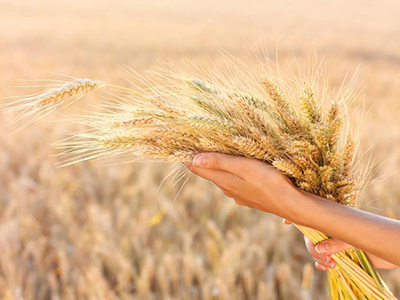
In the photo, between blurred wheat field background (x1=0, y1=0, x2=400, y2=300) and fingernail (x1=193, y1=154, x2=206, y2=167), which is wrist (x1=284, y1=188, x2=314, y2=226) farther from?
blurred wheat field background (x1=0, y1=0, x2=400, y2=300)

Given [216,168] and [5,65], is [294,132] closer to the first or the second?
[216,168]

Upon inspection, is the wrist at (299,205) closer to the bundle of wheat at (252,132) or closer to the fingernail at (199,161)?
the bundle of wheat at (252,132)

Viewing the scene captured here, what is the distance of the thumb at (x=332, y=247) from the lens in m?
0.99

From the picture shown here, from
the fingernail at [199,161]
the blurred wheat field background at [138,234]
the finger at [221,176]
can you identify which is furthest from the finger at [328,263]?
the fingernail at [199,161]

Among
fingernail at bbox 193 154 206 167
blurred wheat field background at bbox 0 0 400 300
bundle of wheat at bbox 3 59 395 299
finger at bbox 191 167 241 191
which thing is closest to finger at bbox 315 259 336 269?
bundle of wheat at bbox 3 59 395 299

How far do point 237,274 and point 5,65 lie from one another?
618cm

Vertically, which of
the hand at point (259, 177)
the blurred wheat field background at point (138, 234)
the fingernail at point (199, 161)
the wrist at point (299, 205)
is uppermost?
the fingernail at point (199, 161)

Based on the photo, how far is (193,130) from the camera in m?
0.93

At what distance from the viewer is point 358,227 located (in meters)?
0.88

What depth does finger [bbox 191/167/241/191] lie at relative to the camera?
3.21 feet

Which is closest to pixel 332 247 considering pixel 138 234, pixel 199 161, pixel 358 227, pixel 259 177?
pixel 358 227

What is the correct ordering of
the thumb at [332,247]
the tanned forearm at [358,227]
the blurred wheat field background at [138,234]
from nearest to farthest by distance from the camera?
the tanned forearm at [358,227] < the thumb at [332,247] < the blurred wheat field background at [138,234]

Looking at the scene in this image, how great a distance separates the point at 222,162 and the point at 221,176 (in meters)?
0.07

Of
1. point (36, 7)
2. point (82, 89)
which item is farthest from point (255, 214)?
point (36, 7)
